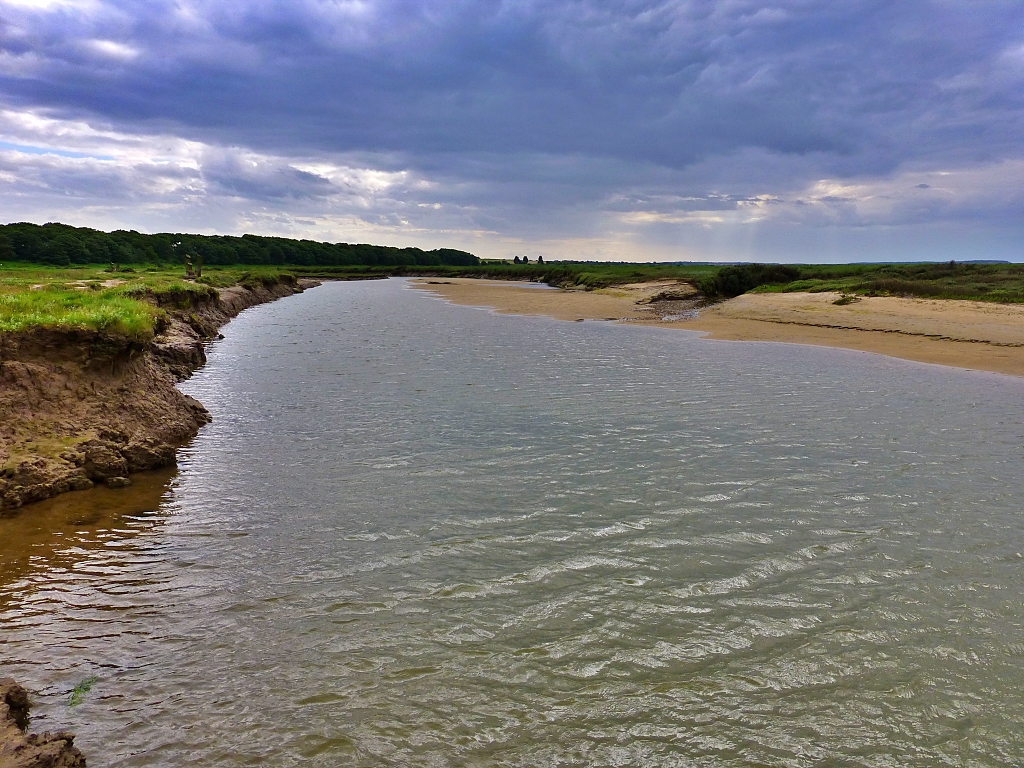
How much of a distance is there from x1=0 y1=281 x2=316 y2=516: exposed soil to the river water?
22.6 inches

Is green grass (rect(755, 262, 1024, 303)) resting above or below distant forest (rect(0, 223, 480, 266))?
below

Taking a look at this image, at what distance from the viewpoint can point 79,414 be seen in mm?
10203

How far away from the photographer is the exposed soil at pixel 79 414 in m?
8.87

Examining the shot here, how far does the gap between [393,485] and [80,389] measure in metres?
5.84

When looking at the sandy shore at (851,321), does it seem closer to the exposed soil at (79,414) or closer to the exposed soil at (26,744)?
the exposed soil at (79,414)

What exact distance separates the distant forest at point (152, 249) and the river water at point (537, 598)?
2515 inches

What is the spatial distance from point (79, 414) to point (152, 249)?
122687 mm

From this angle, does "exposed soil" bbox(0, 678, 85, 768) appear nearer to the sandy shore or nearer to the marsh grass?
the marsh grass

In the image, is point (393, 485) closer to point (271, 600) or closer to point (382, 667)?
point (271, 600)

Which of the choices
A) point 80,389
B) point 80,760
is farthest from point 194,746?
point 80,389

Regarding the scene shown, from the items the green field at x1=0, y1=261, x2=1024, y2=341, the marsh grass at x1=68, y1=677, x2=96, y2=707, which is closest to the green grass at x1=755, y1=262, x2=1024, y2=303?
the green field at x1=0, y1=261, x2=1024, y2=341

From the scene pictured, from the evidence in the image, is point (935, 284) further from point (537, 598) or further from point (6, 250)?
point (6, 250)

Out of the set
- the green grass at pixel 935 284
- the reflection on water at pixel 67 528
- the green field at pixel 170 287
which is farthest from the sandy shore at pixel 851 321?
the reflection on water at pixel 67 528

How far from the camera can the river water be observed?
4648 mm
